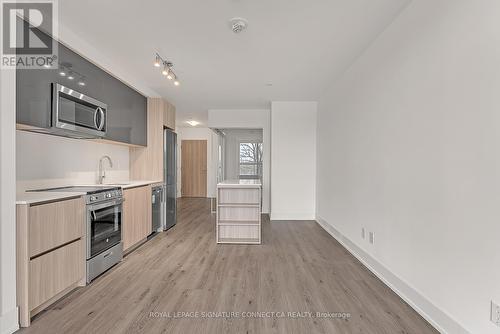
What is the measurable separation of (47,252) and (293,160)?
177 inches

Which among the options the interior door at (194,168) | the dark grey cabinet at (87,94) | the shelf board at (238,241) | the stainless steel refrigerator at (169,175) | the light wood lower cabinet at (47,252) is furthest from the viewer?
the interior door at (194,168)

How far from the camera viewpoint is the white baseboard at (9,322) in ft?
5.71

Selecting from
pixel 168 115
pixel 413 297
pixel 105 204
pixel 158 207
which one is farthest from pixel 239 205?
pixel 413 297

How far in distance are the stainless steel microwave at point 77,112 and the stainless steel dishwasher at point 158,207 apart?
143 cm

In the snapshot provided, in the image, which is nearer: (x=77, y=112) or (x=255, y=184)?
(x=77, y=112)

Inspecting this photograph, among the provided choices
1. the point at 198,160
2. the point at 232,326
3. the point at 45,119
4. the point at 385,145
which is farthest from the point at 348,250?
the point at 198,160

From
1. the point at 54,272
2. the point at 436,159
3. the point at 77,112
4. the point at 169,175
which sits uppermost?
the point at 77,112

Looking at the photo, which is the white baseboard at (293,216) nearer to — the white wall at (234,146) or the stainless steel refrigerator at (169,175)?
the stainless steel refrigerator at (169,175)

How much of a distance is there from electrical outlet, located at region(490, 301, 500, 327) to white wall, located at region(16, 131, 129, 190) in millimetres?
3815

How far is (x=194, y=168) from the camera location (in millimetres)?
9484

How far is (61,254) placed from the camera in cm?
222

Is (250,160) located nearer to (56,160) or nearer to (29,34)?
(56,160)

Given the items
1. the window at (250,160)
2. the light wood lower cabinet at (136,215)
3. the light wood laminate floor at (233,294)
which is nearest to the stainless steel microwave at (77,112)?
the light wood lower cabinet at (136,215)

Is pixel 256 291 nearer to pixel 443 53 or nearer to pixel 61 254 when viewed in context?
pixel 61 254
